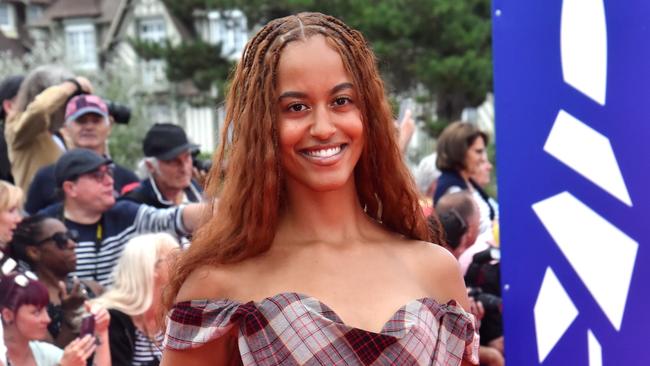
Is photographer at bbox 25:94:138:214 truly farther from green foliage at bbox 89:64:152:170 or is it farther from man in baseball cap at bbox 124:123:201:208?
green foliage at bbox 89:64:152:170

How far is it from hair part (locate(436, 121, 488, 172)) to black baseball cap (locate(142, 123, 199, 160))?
5.05ft

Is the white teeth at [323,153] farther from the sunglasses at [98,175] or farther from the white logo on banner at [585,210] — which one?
the sunglasses at [98,175]

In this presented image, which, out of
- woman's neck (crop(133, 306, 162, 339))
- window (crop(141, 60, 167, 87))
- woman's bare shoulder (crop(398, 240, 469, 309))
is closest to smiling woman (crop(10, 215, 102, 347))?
woman's neck (crop(133, 306, 162, 339))

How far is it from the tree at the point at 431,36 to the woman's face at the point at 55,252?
17.2 metres

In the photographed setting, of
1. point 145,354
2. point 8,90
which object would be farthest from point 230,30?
point 145,354

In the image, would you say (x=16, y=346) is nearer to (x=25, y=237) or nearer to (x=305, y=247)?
(x=25, y=237)

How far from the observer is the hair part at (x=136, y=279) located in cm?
472

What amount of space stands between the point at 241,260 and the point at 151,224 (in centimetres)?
280

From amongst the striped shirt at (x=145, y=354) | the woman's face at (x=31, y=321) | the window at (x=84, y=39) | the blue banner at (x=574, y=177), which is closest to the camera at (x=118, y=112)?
the striped shirt at (x=145, y=354)

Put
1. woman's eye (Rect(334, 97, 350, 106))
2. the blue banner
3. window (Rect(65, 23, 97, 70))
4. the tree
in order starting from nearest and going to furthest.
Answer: woman's eye (Rect(334, 97, 350, 106))
the blue banner
the tree
window (Rect(65, 23, 97, 70))

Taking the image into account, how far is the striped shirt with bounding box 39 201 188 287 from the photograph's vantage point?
16.6 feet

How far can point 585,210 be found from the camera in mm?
3025

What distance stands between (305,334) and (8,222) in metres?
2.66

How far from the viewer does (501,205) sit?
10.5 feet
